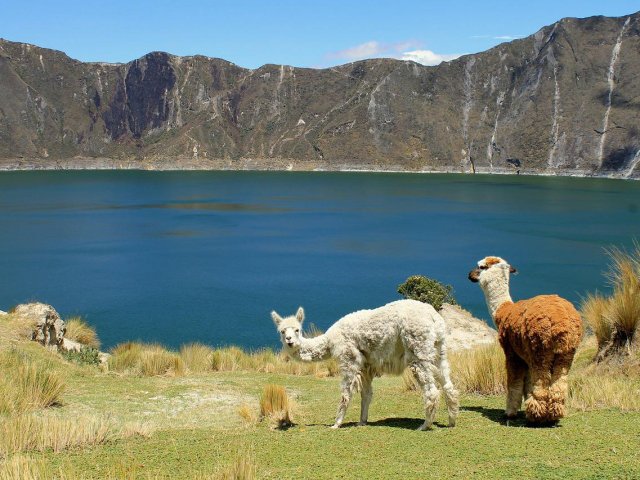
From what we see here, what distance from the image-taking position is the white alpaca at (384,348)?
24.0 feet

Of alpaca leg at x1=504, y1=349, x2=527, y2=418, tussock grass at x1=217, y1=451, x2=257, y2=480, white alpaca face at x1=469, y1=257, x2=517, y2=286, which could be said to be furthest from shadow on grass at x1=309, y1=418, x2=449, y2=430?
tussock grass at x1=217, y1=451, x2=257, y2=480

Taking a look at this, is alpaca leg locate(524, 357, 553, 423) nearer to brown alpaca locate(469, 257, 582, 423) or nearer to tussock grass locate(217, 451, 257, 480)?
brown alpaca locate(469, 257, 582, 423)

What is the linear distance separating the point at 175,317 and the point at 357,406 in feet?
77.3

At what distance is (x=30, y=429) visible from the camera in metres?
6.36

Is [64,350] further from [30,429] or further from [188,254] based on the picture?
[188,254]

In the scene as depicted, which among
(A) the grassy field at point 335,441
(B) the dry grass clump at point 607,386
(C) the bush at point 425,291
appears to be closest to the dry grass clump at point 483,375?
(A) the grassy field at point 335,441

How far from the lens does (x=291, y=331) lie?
803cm

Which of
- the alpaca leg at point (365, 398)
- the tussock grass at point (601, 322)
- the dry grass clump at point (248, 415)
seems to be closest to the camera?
the alpaca leg at point (365, 398)

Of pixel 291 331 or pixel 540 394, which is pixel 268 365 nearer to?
pixel 291 331

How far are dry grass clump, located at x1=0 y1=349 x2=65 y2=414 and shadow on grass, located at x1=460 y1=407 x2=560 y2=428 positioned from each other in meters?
5.13

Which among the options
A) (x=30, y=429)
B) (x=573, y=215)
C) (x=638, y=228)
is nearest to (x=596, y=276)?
(x=638, y=228)

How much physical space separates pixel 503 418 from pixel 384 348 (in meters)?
1.47

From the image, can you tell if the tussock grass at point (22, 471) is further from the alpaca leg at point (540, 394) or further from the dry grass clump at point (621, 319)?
the dry grass clump at point (621, 319)

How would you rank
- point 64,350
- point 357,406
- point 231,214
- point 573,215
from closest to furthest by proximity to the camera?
point 357,406 < point 64,350 < point 573,215 < point 231,214
